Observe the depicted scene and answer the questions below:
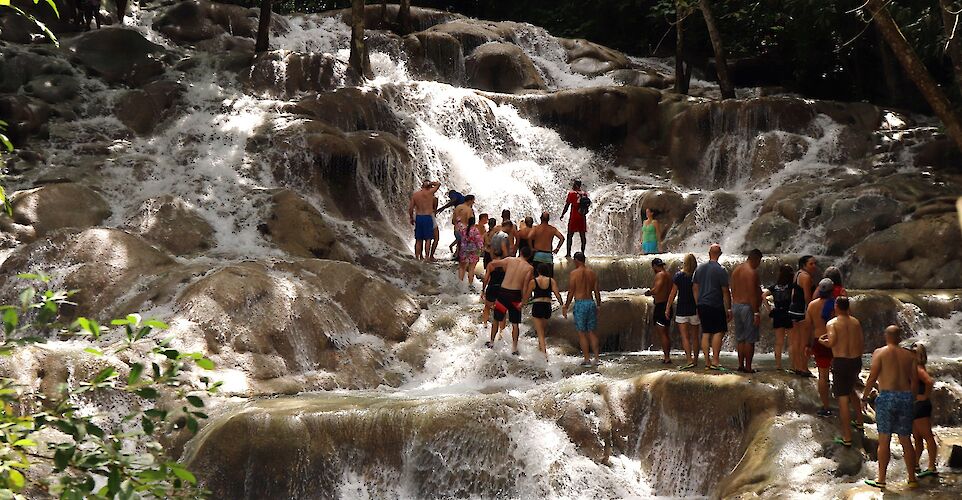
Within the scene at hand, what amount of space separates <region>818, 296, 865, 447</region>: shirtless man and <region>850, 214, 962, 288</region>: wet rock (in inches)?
301

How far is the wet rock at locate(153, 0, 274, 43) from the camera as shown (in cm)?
2662

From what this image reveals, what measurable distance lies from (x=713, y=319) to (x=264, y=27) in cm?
1577

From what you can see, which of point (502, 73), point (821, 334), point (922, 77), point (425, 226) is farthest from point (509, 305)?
point (502, 73)

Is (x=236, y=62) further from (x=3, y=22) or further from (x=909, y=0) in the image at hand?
(x=909, y=0)

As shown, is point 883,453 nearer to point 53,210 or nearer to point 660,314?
point 660,314

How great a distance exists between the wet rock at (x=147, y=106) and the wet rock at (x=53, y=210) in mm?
3671

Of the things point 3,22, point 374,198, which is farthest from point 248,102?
point 3,22

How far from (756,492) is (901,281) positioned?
8.70 meters

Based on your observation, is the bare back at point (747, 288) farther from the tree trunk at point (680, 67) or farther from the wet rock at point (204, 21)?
the wet rock at point (204, 21)

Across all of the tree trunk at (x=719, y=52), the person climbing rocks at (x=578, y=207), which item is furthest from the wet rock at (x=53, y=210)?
the tree trunk at (x=719, y=52)

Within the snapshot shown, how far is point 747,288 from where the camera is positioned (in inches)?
460

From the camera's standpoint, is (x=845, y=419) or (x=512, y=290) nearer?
(x=845, y=419)

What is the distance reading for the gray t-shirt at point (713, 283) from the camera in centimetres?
1181

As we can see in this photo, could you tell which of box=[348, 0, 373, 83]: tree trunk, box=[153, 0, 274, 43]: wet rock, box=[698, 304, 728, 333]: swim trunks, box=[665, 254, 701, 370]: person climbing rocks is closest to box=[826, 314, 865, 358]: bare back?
box=[698, 304, 728, 333]: swim trunks
